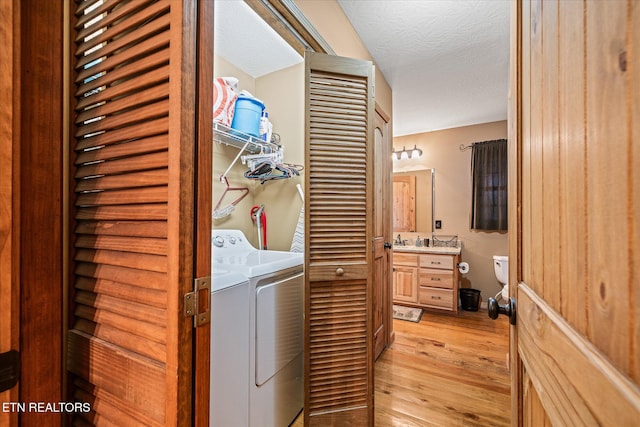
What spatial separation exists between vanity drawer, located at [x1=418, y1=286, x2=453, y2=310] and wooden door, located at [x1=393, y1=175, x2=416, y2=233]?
3.36 feet

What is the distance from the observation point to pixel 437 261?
11.3 feet

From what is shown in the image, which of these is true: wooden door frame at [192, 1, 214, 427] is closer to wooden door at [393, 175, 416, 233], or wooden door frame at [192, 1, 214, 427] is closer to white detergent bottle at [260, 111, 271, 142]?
white detergent bottle at [260, 111, 271, 142]

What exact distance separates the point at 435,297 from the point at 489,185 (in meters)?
1.70

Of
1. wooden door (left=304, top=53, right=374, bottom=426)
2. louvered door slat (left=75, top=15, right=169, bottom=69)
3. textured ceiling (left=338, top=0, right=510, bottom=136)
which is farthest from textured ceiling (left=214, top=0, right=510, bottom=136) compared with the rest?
louvered door slat (left=75, top=15, right=169, bottom=69)

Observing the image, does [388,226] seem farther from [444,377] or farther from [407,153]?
[407,153]

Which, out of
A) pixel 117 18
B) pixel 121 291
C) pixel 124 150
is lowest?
pixel 121 291

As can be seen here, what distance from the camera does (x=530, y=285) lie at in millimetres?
636

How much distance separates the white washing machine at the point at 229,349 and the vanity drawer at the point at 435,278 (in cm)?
286

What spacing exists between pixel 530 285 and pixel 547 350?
192 millimetres

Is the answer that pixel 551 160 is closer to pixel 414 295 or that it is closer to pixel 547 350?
pixel 547 350

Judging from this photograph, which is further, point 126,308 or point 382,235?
point 382,235

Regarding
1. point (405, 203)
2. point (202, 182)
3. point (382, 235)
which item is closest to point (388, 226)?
point (382, 235)

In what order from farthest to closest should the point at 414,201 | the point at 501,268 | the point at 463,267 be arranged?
the point at 414,201
the point at 463,267
the point at 501,268

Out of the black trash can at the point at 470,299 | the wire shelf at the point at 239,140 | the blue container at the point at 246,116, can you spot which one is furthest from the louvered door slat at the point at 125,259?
the black trash can at the point at 470,299
